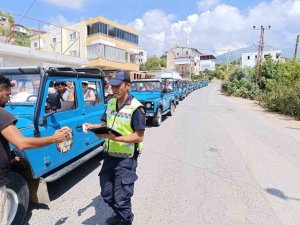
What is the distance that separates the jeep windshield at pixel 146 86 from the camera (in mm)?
12335

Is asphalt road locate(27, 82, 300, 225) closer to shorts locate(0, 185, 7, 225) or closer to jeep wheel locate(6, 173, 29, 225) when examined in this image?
jeep wheel locate(6, 173, 29, 225)

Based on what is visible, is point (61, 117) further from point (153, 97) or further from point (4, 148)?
point (153, 97)

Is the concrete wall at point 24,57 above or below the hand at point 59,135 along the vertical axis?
above

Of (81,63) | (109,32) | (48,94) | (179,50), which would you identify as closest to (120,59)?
(109,32)

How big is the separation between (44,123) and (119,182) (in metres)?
1.52

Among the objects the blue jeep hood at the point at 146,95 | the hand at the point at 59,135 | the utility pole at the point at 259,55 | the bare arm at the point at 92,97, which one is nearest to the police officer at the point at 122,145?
the hand at the point at 59,135

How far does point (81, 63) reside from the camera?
2256 cm

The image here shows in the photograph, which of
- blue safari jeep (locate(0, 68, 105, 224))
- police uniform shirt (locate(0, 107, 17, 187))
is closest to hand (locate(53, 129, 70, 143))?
police uniform shirt (locate(0, 107, 17, 187))

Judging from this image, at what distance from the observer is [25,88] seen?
425cm

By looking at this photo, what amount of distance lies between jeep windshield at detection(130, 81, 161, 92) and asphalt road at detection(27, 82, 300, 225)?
4474 millimetres

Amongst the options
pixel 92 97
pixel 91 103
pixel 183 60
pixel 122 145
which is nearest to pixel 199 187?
pixel 122 145

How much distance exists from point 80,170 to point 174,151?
2.68 m

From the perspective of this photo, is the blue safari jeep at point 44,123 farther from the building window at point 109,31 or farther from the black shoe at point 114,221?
the building window at point 109,31

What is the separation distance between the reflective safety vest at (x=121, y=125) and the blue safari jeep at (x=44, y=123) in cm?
116
